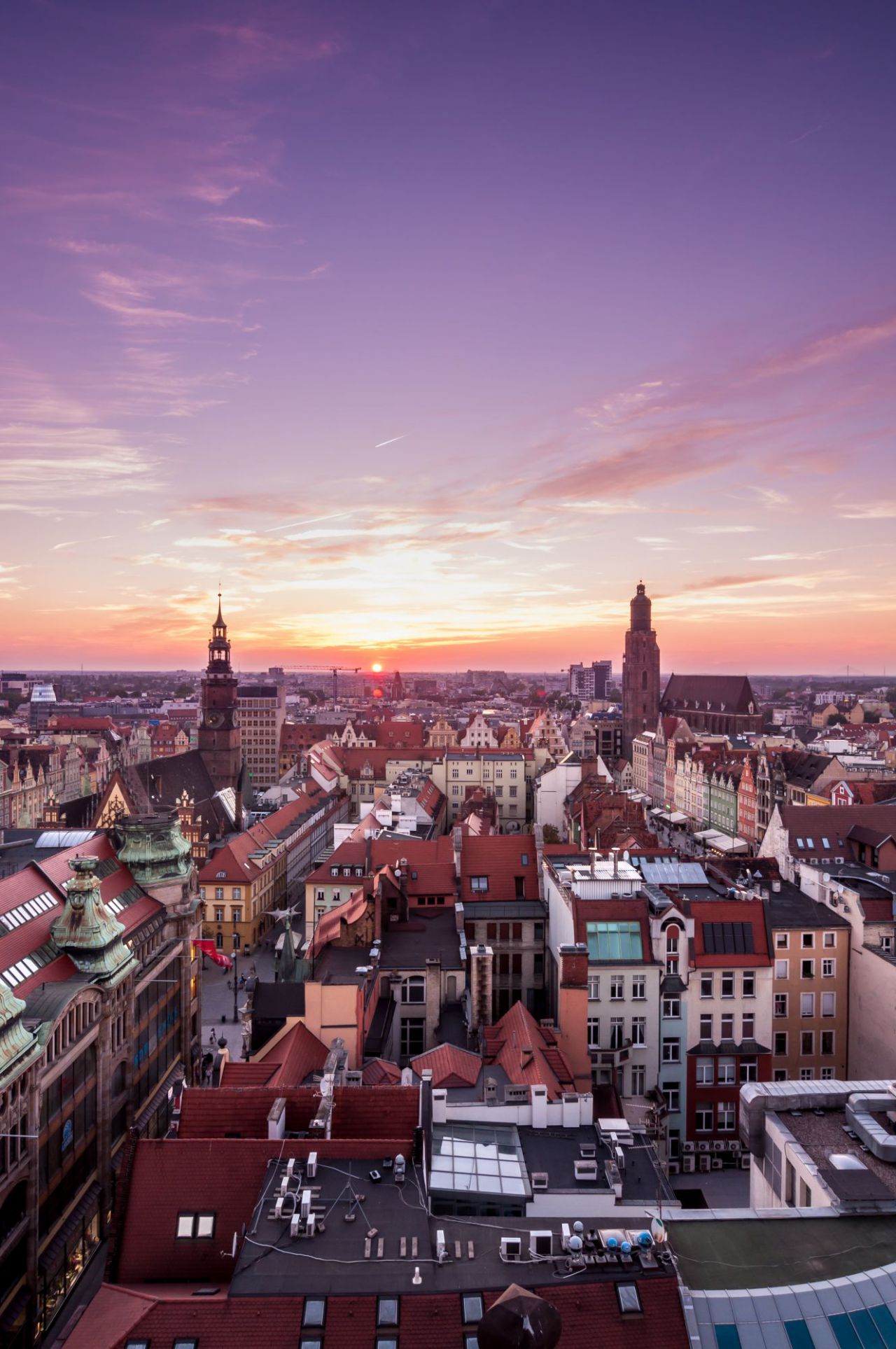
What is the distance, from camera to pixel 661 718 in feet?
579

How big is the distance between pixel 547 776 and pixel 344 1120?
79.0m

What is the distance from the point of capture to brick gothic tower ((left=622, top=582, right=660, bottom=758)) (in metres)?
192

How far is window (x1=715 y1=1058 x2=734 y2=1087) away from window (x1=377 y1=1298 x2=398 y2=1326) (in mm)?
27396

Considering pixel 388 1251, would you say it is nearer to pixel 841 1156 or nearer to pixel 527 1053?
pixel 841 1156

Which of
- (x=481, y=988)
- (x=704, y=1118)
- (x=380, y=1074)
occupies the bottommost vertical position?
(x=704, y=1118)

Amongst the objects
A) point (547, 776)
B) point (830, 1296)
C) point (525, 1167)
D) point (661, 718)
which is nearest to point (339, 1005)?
point (525, 1167)

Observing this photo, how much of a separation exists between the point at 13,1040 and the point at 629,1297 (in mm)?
21153

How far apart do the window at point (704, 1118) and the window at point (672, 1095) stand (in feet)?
3.45

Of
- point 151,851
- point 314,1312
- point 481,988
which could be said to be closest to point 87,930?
point 151,851

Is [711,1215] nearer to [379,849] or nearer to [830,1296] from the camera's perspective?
[830,1296]

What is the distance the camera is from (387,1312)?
20.8 meters

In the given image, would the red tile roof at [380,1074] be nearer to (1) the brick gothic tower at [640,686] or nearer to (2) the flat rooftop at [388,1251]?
(2) the flat rooftop at [388,1251]

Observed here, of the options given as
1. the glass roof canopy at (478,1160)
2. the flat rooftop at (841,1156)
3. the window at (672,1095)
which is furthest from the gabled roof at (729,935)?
the glass roof canopy at (478,1160)

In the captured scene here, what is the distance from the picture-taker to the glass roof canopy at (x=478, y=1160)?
26438mm
